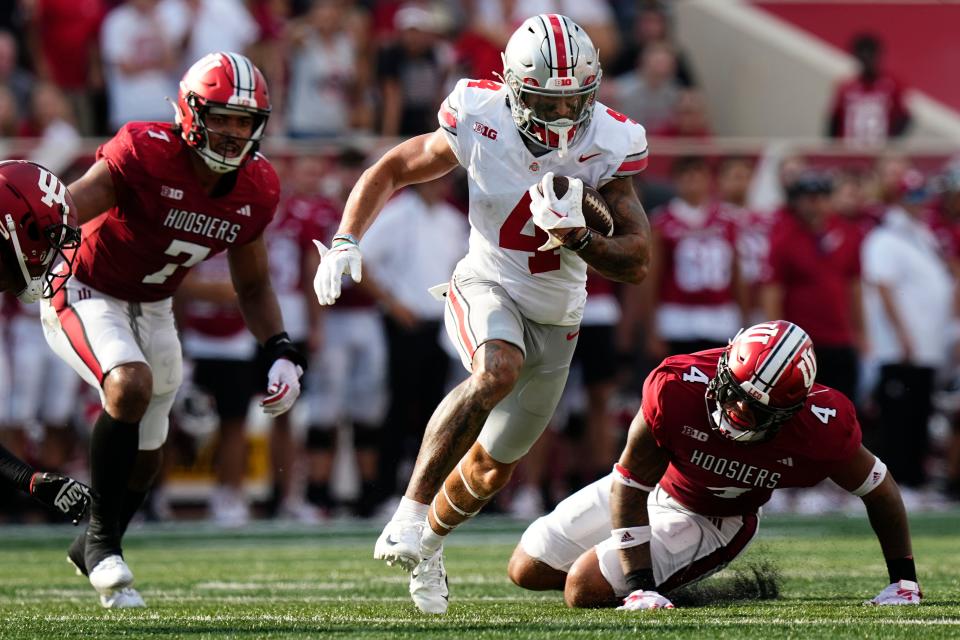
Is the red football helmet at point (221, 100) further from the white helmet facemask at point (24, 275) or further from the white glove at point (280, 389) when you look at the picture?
the white helmet facemask at point (24, 275)

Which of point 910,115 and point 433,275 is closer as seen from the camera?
point 433,275

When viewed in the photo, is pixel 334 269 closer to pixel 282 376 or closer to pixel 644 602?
pixel 282 376

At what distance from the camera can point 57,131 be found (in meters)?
10.5

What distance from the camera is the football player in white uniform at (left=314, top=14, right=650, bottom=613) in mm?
5000

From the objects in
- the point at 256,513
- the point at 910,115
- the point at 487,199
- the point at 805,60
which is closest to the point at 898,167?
the point at 910,115

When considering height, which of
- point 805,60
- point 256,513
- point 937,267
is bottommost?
point 256,513

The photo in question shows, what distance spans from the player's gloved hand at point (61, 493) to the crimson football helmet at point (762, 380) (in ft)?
6.14

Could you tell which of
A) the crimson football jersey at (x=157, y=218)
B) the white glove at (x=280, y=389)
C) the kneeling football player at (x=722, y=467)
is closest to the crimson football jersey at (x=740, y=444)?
the kneeling football player at (x=722, y=467)

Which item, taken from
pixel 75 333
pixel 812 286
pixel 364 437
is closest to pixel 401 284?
pixel 364 437

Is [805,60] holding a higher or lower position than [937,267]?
higher

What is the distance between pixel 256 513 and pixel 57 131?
9.00ft

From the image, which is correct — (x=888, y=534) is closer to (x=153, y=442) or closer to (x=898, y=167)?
(x=153, y=442)

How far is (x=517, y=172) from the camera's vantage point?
5.35 metres

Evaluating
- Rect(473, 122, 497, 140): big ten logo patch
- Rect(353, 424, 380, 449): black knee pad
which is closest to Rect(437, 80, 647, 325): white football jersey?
Rect(473, 122, 497, 140): big ten logo patch
